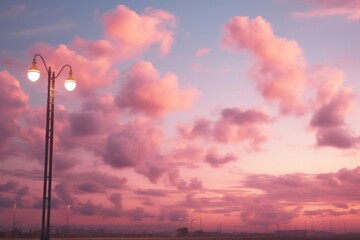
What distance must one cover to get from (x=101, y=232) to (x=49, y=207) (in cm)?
17628

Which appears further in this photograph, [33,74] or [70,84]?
[70,84]

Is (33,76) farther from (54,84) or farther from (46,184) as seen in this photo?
(46,184)

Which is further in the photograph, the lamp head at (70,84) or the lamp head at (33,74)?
the lamp head at (70,84)

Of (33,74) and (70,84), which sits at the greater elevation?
(33,74)

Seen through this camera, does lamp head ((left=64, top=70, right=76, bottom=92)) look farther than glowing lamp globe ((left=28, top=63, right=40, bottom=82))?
Yes

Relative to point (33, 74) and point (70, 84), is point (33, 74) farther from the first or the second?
point (70, 84)

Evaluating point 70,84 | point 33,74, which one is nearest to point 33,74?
point 33,74

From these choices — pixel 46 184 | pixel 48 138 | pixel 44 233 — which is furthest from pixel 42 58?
pixel 44 233

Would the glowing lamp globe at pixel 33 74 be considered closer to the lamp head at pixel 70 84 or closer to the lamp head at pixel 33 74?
the lamp head at pixel 33 74

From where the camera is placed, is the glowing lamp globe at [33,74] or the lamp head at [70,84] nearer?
the glowing lamp globe at [33,74]

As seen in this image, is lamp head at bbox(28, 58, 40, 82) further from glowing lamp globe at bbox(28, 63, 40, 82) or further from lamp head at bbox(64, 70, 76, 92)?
lamp head at bbox(64, 70, 76, 92)

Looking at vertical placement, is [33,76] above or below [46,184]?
above

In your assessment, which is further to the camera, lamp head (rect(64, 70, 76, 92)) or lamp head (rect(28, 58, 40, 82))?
lamp head (rect(64, 70, 76, 92))

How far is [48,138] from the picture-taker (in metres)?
21.3
